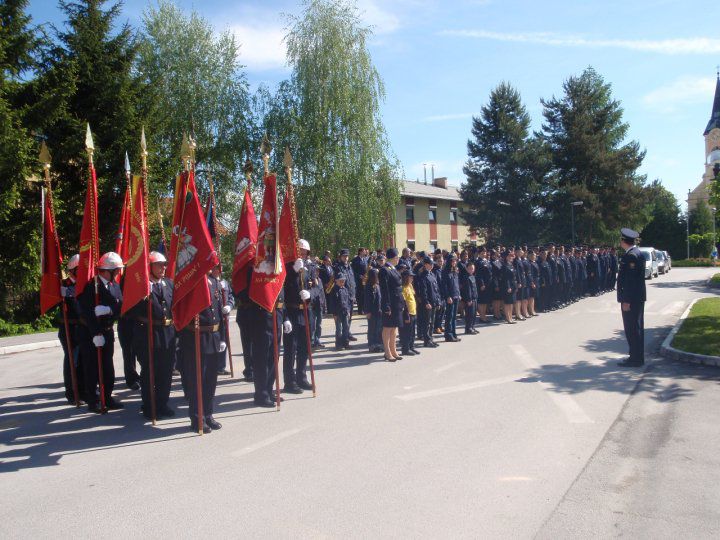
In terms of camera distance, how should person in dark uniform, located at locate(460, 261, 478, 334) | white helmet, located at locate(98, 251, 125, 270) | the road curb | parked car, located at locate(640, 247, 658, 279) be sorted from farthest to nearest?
1. parked car, located at locate(640, 247, 658, 279)
2. person in dark uniform, located at locate(460, 261, 478, 334)
3. the road curb
4. white helmet, located at locate(98, 251, 125, 270)

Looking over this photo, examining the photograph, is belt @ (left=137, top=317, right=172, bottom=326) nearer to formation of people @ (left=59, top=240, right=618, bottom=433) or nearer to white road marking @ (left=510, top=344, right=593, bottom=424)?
formation of people @ (left=59, top=240, right=618, bottom=433)

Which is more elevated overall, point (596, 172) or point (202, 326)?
point (596, 172)

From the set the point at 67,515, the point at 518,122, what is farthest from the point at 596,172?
the point at 67,515

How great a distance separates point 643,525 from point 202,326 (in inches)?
195

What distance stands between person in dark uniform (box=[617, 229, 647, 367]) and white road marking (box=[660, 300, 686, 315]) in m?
9.24

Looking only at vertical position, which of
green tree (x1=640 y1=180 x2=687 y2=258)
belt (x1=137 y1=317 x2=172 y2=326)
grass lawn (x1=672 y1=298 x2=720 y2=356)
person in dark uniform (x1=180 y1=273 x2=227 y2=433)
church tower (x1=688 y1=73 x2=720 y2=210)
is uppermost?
church tower (x1=688 y1=73 x2=720 y2=210)

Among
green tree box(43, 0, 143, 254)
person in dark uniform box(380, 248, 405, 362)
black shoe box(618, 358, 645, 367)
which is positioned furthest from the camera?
green tree box(43, 0, 143, 254)

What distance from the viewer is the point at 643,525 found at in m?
4.06

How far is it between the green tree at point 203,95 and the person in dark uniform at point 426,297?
59.9 ft

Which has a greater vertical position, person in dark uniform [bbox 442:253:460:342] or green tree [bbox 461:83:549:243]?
green tree [bbox 461:83:549:243]

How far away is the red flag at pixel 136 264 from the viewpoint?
712 cm

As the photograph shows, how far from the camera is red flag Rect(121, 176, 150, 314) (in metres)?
7.12

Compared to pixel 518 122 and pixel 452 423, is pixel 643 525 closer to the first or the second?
pixel 452 423

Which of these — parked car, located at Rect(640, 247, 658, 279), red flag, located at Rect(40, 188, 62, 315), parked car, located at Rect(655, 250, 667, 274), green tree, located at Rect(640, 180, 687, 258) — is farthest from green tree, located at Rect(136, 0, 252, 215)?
green tree, located at Rect(640, 180, 687, 258)
